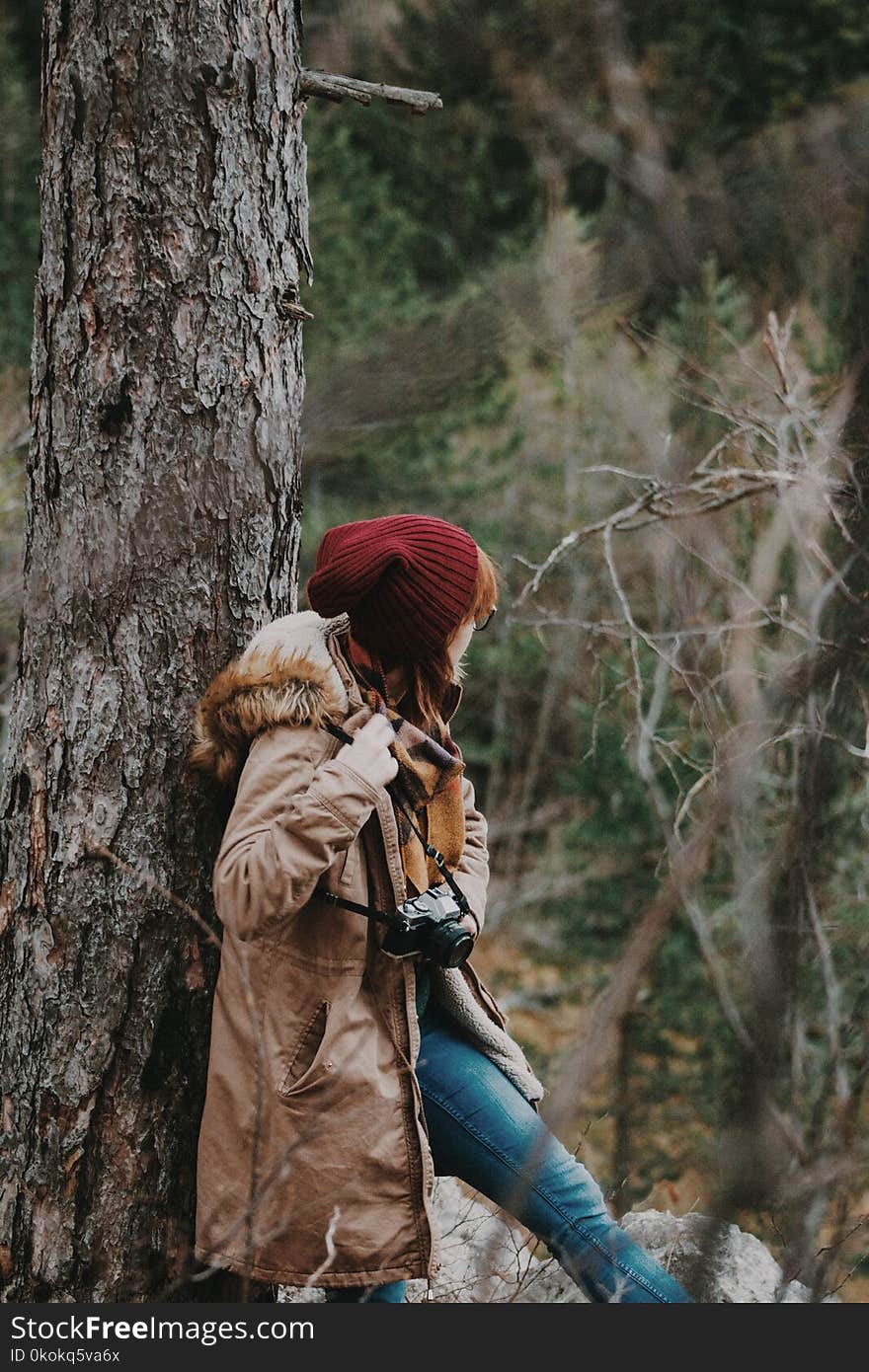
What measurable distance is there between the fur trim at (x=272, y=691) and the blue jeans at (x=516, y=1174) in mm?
568

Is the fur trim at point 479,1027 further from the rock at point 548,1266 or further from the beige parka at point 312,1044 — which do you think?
the rock at point 548,1266

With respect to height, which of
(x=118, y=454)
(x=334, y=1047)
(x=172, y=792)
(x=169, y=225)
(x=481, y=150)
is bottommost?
(x=334, y=1047)

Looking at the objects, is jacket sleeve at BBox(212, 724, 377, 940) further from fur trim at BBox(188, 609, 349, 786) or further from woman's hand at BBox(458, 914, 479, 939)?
woman's hand at BBox(458, 914, 479, 939)

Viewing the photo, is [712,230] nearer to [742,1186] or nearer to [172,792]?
[172,792]

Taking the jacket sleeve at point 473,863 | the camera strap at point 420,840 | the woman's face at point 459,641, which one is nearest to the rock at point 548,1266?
the jacket sleeve at point 473,863

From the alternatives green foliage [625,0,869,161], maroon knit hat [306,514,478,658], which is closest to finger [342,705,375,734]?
maroon knit hat [306,514,478,658]

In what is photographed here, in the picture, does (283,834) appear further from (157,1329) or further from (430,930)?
(157,1329)

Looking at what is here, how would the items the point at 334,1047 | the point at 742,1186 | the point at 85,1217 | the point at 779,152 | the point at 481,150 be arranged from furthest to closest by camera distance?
the point at 481,150
the point at 779,152
the point at 85,1217
the point at 334,1047
the point at 742,1186

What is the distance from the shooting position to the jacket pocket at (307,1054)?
1.73m

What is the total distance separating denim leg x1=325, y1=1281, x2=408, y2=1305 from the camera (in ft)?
5.94

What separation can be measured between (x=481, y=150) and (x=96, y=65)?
9.64 metres

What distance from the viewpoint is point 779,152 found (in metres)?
2.33

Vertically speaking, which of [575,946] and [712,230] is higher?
[712,230]

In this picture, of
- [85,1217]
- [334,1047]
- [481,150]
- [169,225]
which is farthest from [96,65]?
[481,150]
